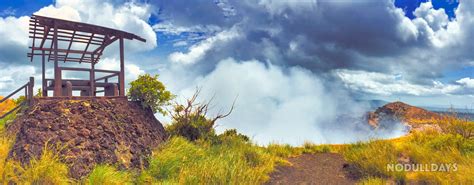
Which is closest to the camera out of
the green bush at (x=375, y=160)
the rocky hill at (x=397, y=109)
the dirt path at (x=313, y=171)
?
the green bush at (x=375, y=160)

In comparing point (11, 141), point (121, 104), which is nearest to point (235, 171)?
point (121, 104)

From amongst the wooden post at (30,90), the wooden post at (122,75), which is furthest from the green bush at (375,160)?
the wooden post at (30,90)

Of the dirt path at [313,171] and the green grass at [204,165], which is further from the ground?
the green grass at [204,165]

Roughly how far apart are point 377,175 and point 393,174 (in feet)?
→ 1.64

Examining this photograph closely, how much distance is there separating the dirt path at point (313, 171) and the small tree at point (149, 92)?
5.95m

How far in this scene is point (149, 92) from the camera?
1434cm

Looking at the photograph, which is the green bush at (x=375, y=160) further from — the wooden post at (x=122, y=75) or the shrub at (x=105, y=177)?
the wooden post at (x=122, y=75)

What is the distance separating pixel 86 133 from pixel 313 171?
844 cm

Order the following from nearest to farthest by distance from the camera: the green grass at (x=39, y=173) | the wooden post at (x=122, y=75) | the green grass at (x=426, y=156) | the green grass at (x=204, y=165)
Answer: the green grass at (x=39, y=173) → the green grass at (x=204, y=165) → the green grass at (x=426, y=156) → the wooden post at (x=122, y=75)

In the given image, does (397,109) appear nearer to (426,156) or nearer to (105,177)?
(426,156)

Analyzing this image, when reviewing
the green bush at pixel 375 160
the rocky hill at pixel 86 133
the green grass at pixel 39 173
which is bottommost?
the green bush at pixel 375 160

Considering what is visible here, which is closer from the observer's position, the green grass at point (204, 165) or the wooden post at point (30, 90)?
the green grass at point (204, 165)

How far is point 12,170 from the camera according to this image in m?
8.33

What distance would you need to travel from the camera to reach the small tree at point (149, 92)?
14.3 meters
